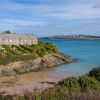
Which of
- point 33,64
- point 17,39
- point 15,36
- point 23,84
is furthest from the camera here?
point 15,36

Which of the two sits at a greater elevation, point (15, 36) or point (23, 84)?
point (15, 36)

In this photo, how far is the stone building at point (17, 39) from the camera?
249 feet

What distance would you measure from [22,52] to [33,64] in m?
Answer: 8.43

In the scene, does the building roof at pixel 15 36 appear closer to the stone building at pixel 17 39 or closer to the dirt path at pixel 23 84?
the stone building at pixel 17 39

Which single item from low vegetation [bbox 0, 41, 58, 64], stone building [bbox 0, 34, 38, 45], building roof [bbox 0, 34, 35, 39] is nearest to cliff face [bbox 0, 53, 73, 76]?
low vegetation [bbox 0, 41, 58, 64]

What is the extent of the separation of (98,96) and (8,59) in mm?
50126

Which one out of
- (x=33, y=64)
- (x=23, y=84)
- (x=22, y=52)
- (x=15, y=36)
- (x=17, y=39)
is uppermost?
(x=15, y=36)

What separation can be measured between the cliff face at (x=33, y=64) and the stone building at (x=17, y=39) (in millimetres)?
9728

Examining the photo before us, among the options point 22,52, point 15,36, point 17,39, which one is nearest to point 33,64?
point 22,52

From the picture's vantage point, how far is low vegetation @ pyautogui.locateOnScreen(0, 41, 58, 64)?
2368 inches

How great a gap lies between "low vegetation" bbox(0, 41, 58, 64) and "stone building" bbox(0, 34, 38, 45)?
2152 mm

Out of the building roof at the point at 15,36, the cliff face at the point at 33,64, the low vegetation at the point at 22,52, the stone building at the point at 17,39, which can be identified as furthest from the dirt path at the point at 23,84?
the building roof at the point at 15,36

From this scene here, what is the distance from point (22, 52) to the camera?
6969cm

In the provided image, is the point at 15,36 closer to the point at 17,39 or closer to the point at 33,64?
the point at 17,39
